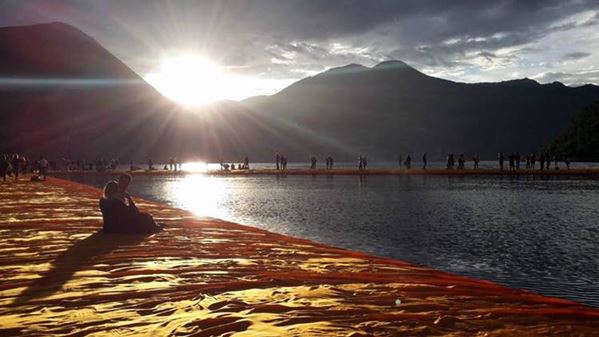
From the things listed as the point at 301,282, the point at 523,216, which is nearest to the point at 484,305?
the point at 301,282

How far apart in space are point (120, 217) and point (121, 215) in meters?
0.05

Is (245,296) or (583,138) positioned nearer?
(245,296)

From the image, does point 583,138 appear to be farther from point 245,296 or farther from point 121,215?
point 245,296

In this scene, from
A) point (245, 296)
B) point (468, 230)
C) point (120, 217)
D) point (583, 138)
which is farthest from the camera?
point (583, 138)

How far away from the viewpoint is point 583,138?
546 feet

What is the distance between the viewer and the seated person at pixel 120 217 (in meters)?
10.8

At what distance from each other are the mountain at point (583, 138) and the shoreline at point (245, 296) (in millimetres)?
173218

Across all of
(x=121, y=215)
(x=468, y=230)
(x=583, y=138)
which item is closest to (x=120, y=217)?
(x=121, y=215)

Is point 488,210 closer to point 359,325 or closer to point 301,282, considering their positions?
point 301,282

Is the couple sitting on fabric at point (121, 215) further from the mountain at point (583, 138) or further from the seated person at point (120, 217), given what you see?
the mountain at point (583, 138)

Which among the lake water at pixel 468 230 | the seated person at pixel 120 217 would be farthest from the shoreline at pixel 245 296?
the lake water at pixel 468 230

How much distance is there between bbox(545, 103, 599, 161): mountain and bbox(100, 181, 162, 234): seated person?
6762 inches

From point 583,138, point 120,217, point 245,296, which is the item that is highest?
point 583,138

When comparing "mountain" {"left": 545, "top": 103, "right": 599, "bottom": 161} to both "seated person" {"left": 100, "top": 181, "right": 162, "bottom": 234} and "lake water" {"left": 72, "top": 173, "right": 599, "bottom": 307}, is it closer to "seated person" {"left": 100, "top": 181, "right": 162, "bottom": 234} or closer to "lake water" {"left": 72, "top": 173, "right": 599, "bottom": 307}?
"lake water" {"left": 72, "top": 173, "right": 599, "bottom": 307}
